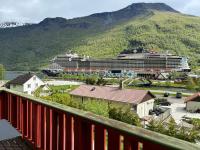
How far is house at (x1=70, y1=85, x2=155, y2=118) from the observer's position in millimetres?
36375

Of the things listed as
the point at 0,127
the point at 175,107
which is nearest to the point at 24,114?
the point at 0,127

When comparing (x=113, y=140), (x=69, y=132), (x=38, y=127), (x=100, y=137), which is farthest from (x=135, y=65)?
(x=113, y=140)

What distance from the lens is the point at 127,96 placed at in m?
37.4

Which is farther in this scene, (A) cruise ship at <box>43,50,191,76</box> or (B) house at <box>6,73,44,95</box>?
(A) cruise ship at <box>43,50,191,76</box>

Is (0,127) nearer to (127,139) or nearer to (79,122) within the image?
(79,122)

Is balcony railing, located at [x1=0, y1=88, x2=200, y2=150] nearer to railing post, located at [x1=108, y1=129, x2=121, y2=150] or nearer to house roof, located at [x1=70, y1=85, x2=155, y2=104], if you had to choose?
railing post, located at [x1=108, y1=129, x2=121, y2=150]

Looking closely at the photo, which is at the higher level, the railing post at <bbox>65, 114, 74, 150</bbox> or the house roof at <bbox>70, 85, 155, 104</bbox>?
the railing post at <bbox>65, 114, 74, 150</bbox>

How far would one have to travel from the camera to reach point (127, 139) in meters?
2.53

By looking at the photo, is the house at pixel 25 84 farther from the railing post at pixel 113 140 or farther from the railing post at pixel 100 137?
the railing post at pixel 113 140

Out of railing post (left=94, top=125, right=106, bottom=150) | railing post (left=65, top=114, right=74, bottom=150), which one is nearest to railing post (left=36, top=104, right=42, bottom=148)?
railing post (left=65, top=114, right=74, bottom=150)

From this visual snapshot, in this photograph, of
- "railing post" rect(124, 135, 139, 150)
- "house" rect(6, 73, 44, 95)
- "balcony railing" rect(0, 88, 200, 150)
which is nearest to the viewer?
"balcony railing" rect(0, 88, 200, 150)

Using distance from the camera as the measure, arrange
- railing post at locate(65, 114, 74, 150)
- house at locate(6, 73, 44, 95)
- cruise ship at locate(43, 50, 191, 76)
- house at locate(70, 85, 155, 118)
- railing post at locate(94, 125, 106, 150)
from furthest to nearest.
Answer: cruise ship at locate(43, 50, 191, 76), house at locate(6, 73, 44, 95), house at locate(70, 85, 155, 118), railing post at locate(65, 114, 74, 150), railing post at locate(94, 125, 106, 150)

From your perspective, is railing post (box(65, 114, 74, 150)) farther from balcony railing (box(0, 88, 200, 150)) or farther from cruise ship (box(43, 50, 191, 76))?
cruise ship (box(43, 50, 191, 76))

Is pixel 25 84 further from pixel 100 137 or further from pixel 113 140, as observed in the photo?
pixel 113 140
